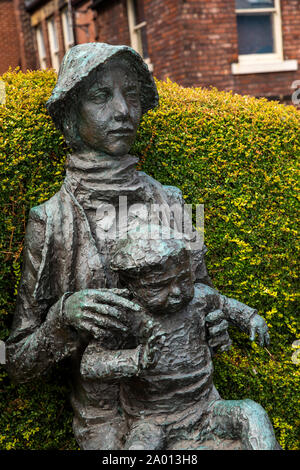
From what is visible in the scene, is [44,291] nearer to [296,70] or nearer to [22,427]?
[22,427]

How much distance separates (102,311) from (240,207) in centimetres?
201

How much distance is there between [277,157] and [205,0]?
7.17 metres

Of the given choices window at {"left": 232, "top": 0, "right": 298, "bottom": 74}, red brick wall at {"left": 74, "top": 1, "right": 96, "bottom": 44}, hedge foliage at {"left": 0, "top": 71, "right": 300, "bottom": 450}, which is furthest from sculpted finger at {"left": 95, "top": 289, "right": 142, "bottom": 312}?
red brick wall at {"left": 74, "top": 1, "right": 96, "bottom": 44}

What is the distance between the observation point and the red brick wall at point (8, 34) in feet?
68.8

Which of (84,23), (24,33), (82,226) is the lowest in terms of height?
(82,226)

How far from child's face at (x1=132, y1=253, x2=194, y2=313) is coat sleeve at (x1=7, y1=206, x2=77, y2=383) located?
516mm

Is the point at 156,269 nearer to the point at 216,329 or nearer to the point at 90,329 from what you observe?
the point at 90,329

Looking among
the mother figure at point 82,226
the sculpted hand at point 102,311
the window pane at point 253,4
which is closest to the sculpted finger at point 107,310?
the sculpted hand at point 102,311

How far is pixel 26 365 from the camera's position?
2801mm

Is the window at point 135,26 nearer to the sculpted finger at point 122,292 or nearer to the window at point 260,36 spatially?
the window at point 260,36

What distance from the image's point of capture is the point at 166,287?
240 cm

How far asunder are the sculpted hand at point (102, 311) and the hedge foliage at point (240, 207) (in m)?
1.29

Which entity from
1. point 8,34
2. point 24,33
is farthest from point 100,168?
point 8,34

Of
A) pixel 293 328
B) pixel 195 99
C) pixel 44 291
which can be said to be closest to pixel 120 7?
pixel 195 99
